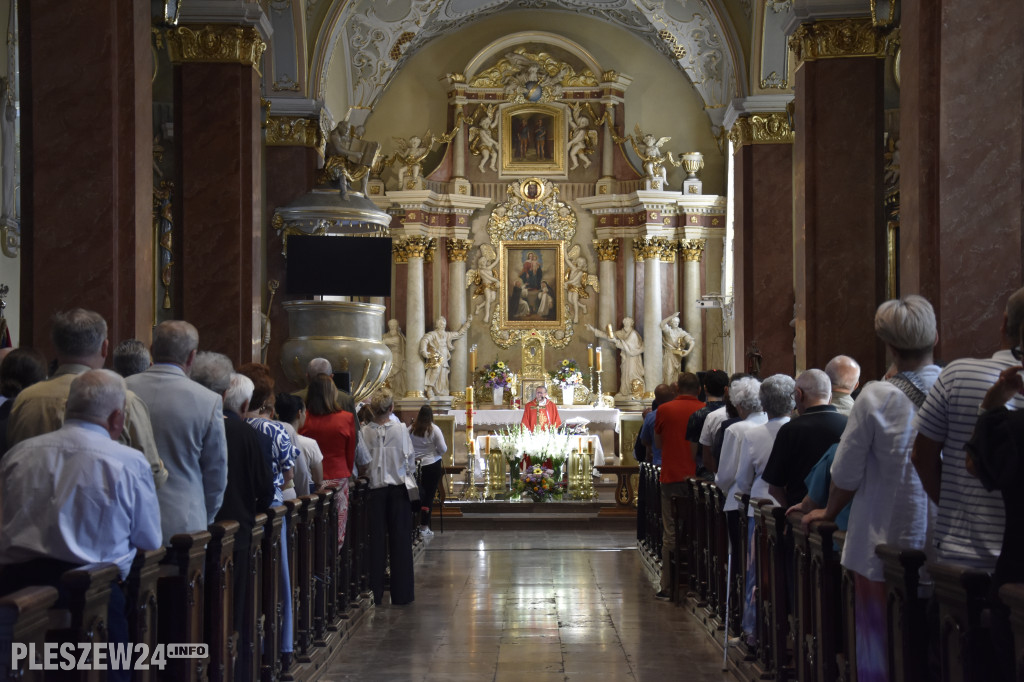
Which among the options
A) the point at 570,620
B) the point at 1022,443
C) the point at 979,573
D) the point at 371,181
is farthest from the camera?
the point at 371,181

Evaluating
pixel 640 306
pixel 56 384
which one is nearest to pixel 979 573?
pixel 56 384

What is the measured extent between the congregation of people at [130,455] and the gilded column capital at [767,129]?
33.6 feet

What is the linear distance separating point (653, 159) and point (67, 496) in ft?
64.6

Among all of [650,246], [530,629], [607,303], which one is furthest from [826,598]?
[607,303]

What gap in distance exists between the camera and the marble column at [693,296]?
914 inches

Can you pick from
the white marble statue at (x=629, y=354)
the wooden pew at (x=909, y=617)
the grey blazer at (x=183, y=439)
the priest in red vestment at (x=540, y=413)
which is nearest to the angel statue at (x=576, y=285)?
the white marble statue at (x=629, y=354)

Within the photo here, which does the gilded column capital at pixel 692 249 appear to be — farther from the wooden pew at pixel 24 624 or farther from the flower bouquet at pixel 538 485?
the wooden pew at pixel 24 624

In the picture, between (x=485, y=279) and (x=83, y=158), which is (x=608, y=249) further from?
(x=83, y=158)

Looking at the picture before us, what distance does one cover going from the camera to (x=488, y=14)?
23469 mm

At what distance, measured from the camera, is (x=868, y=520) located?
4.82m

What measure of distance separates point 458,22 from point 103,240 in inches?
613

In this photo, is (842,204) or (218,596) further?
(842,204)

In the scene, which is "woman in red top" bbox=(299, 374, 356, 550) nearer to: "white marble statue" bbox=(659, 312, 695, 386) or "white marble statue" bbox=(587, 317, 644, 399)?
"white marble statue" bbox=(587, 317, 644, 399)

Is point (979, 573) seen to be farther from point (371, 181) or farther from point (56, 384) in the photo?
point (371, 181)
